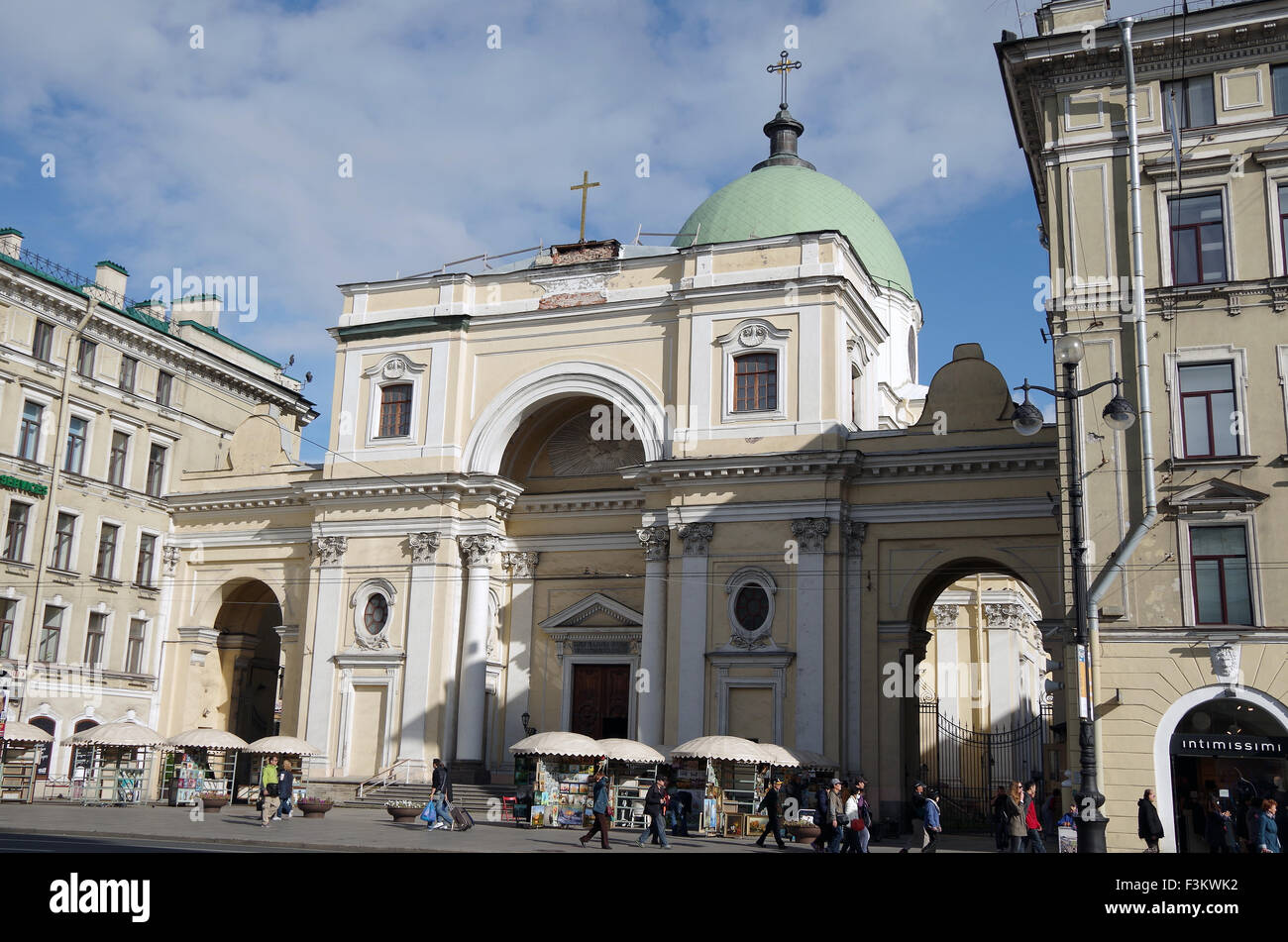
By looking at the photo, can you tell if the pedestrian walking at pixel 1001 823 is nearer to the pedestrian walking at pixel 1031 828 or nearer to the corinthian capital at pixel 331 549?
the pedestrian walking at pixel 1031 828

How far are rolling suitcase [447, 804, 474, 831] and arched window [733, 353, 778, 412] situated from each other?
12.9 metres

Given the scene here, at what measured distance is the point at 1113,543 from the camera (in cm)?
2336

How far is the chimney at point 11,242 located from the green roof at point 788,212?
65.4 ft

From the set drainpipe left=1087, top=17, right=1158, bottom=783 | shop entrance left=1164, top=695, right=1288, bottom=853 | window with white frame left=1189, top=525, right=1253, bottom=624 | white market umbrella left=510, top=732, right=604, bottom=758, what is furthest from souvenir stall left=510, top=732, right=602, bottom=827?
window with white frame left=1189, top=525, right=1253, bottom=624

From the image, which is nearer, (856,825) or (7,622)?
(856,825)

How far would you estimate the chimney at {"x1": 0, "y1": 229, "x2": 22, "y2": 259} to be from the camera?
36000mm

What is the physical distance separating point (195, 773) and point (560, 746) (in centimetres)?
1253

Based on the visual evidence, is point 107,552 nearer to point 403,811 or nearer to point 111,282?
point 111,282

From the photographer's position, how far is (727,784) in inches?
1116

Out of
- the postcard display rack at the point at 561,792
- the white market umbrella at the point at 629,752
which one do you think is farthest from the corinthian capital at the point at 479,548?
the white market umbrella at the point at 629,752

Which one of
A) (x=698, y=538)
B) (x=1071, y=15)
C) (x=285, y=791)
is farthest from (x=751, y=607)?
(x=1071, y=15)

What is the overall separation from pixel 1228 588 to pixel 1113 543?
6.86 ft

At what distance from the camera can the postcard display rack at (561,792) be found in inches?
1138
